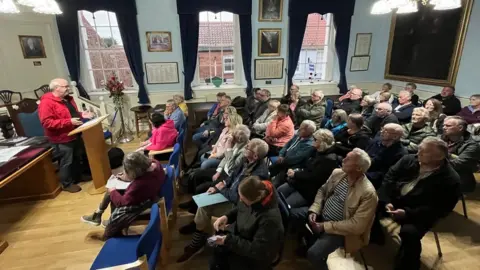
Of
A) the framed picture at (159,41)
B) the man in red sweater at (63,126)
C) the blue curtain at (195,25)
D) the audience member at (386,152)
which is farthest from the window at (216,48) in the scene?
the audience member at (386,152)

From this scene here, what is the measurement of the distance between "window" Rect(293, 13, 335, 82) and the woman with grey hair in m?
4.62

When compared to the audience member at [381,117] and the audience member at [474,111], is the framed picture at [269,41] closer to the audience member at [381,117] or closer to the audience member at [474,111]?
the audience member at [381,117]

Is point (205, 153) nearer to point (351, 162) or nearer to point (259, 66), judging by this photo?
point (351, 162)

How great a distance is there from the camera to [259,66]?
607 centimetres

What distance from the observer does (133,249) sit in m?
1.82

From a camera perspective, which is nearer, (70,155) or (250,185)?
(250,185)

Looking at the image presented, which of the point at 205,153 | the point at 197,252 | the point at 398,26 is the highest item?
the point at 398,26

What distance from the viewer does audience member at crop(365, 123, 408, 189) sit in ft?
8.00

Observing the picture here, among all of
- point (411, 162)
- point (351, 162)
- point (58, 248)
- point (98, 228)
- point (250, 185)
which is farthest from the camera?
point (98, 228)

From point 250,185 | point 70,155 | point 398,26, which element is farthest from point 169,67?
point 398,26

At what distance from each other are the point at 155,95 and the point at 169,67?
73cm

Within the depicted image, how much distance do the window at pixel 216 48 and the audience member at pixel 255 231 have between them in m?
5.01

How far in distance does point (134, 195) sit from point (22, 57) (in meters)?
5.36

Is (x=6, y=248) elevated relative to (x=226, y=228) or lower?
lower
